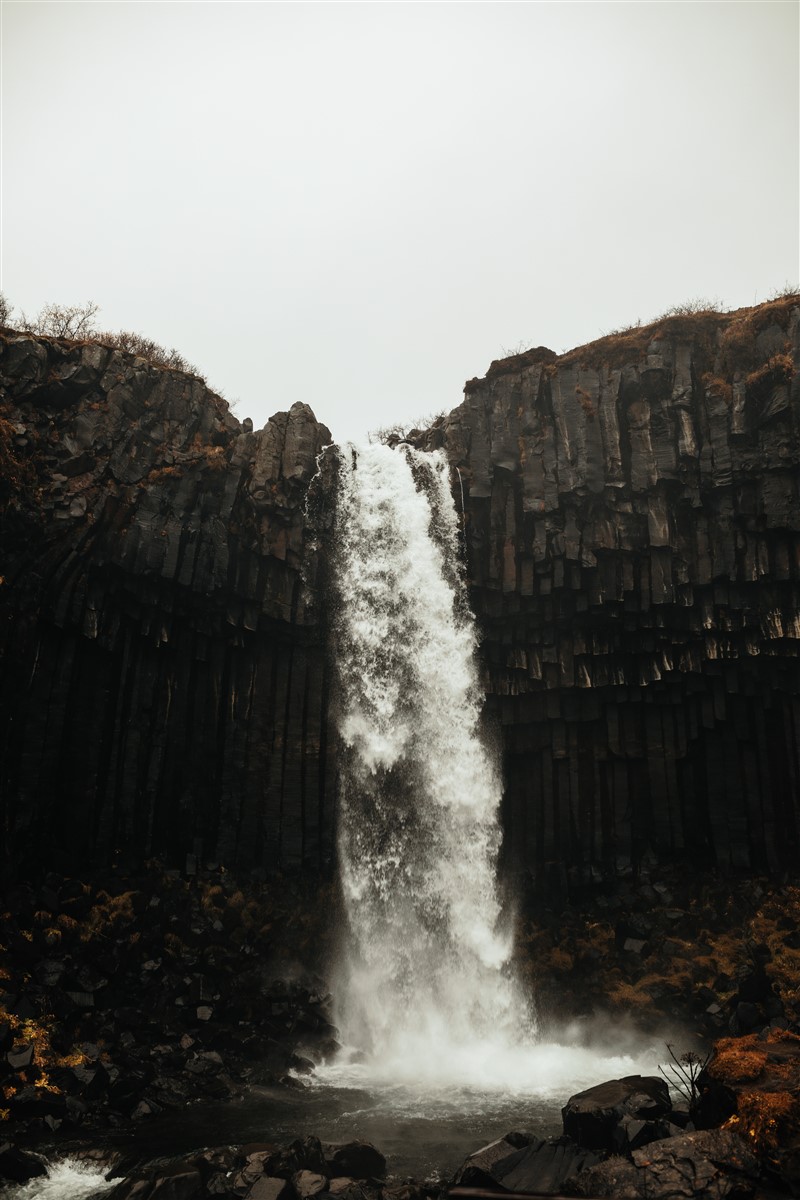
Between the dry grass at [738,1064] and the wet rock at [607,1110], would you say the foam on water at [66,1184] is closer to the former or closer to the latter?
the wet rock at [607,1110]

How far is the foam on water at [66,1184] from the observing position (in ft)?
36.8

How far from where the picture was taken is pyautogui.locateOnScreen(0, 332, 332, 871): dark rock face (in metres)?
20.2

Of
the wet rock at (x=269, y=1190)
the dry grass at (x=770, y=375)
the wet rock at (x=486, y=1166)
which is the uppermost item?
the dry grass at (x=770, y=375)

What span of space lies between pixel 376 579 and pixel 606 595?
270 inches

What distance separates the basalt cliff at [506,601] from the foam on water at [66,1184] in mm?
8873

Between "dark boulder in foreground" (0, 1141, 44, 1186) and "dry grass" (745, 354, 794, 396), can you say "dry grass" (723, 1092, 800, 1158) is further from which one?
"dry grass" (745, 354, 794, 396)

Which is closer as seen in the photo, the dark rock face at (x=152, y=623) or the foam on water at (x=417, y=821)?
the foam on water at (x=417, y=821)

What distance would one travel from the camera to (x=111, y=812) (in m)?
21.0

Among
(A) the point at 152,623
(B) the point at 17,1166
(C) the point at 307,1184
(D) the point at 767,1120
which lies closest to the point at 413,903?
(A) the point at 152,623

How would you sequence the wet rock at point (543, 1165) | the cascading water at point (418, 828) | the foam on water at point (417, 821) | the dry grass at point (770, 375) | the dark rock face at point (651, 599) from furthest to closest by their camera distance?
the dry grass at point (770, 375) < the dark rock face at point (651, 599) < the foam on water at point (417, 821) < the cascading water at point (418, 828) < the wet rock at point (543, 1165)

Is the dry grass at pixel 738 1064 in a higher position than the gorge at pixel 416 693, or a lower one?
lower

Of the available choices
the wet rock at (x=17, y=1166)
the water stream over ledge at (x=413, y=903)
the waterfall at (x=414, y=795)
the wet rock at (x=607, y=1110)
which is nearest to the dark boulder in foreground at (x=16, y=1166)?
the wet rock at (x=17, y=1166)

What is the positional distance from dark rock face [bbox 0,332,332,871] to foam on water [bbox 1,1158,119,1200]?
832cm

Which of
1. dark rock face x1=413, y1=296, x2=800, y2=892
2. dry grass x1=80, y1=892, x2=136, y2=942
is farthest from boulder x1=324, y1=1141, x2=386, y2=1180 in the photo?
dark rock face x1=413, y1=296, x2=800, y2=892
